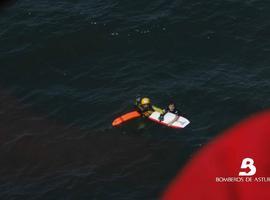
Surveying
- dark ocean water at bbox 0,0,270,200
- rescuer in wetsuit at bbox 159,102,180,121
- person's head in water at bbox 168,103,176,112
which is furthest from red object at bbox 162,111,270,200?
person's head in water at bbox 168,103,176,112

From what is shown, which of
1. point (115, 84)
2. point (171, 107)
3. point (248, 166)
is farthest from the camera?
point (115, 84)

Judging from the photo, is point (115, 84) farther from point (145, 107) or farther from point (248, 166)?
point (248, 166)

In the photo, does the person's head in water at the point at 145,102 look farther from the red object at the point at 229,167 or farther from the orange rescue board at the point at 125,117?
the red object at the point at 229,167

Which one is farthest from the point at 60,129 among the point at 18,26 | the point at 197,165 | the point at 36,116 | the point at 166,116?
the point at 18,26

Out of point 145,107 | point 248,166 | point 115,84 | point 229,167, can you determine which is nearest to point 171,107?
point 145,107

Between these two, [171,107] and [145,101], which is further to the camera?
[145,101]
